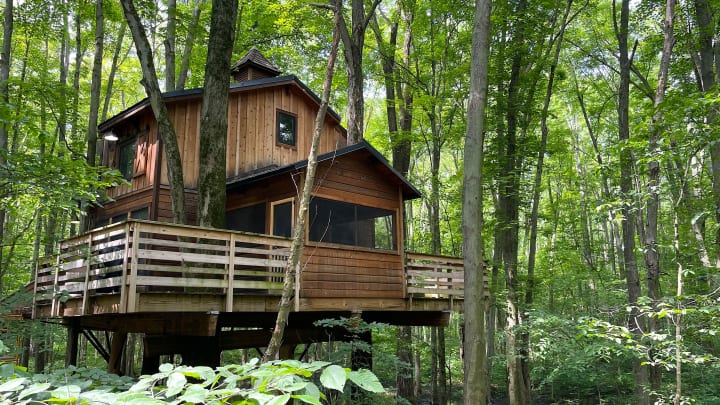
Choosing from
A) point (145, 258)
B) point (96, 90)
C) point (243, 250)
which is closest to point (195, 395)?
point (145, 258)

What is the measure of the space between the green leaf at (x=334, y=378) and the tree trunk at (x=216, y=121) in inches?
307

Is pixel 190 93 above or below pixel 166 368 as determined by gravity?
above

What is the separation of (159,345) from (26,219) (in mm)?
17656

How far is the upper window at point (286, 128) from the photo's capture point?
45.6ft

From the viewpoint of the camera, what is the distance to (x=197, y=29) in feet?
37.9

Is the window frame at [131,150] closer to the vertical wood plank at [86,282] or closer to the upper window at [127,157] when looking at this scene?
the upper window at [127,157]

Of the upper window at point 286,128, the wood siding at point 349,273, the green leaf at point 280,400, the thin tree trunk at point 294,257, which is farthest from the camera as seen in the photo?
the upper window at point 286,128

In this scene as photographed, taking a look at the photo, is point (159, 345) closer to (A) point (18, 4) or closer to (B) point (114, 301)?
(B) point (114, 301)

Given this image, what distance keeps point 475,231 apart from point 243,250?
3779 millimetres

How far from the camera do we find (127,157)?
13.3 m

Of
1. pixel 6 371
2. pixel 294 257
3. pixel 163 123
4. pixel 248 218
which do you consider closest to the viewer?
pixel 6 371

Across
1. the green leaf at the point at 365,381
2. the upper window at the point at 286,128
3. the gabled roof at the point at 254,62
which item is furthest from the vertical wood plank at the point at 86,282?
the gabled roof at the point at 254,62

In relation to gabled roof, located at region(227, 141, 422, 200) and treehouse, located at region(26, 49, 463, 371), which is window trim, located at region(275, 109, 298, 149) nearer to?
treehouse, located at region(26, 49, 463, 371)

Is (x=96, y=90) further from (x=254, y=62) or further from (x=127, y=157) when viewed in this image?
(x=254, y=62)
